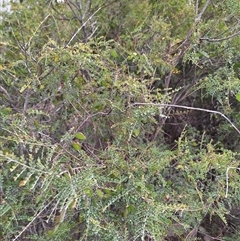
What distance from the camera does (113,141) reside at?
143cm

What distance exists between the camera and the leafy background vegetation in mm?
1197

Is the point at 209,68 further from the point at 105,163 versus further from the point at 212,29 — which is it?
the point at 105,163

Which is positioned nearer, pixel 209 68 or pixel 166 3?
pixel 209 68

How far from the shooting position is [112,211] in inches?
51.2

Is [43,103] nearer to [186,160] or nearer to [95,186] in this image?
[95,186]

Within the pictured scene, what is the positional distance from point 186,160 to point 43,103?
1.86ft

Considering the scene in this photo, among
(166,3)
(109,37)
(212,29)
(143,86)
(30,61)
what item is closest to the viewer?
(143,86)

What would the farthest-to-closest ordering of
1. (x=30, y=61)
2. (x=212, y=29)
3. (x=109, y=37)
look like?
(x=109, y=37) < (x=212, y=29) < (x=30, y=61)

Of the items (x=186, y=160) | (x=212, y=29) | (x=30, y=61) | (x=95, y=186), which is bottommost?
(x=186, y=160)

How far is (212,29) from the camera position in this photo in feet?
5.39

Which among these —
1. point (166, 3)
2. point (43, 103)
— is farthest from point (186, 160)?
point (166, 3)

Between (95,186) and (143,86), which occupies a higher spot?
(143,86)

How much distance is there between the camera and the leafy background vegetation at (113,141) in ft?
3.93

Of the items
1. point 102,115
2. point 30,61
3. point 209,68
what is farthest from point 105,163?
point 209,68
